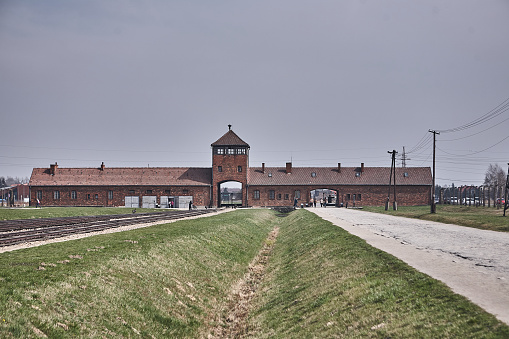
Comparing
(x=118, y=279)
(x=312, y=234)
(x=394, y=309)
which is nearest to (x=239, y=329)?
(x=118, y=279)

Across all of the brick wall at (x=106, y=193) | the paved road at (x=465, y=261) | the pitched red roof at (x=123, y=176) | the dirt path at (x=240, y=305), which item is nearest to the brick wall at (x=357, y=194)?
the brick wall at (x=106, y=193)

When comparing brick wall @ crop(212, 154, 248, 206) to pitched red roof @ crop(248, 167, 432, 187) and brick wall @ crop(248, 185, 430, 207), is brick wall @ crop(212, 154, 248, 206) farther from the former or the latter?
brick wall @ crop(248, 185, 430, 207)

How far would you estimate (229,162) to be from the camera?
239 ft

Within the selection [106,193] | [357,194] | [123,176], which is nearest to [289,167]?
[357,194]

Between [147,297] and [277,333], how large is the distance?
3425 millimetres

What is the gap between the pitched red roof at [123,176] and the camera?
7212cm

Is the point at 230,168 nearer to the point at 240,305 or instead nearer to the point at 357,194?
the point at 357,194

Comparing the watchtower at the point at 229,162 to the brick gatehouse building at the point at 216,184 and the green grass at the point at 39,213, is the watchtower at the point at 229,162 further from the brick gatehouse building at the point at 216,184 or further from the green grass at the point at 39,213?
the green grass at the point at 39,213

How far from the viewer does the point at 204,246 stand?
2033 cm

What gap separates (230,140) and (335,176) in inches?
714

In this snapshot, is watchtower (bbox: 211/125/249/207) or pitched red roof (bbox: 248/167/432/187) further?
pitched red roof (bbox: 248/167/432/187)

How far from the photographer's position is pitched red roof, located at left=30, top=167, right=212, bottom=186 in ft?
237

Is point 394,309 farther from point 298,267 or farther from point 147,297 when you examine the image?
point 298,267

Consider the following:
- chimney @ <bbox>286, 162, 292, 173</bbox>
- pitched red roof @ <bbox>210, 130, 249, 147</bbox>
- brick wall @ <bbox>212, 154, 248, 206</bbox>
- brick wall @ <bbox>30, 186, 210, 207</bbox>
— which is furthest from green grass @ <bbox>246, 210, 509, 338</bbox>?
chimney @ <bbox>286, 162, 292, 173</bbox>
